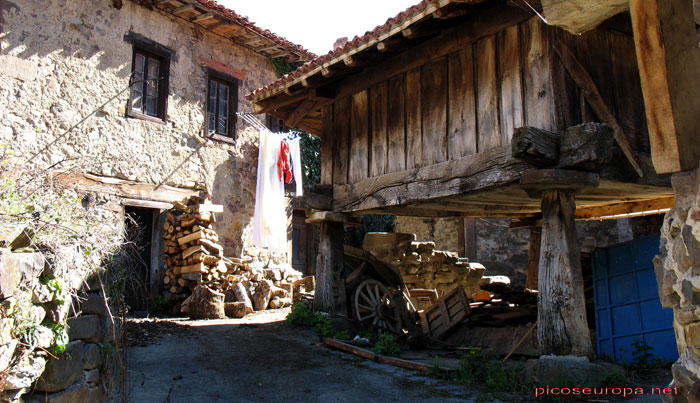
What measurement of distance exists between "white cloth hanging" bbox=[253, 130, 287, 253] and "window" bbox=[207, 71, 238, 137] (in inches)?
76.4

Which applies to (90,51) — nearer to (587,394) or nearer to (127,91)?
(127,91)

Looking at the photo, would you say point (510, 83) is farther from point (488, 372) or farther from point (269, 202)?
point (269, 202)

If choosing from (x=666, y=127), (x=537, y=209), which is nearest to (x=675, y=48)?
(x=666, y=127)

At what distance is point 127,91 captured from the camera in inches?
345

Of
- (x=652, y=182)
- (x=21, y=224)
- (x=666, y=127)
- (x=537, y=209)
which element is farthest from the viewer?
(x=537, y=209)

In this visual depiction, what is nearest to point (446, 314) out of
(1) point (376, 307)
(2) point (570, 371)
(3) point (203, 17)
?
(1) point (376, 307)

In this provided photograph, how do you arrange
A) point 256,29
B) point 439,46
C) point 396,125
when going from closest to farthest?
point 439,46 < point 396,125 < point 256,29

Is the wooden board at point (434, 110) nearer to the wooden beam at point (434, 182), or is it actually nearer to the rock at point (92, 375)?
the wooden beam at point (434, 182)

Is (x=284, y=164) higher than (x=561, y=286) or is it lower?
higher

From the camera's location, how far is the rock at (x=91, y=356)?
2.86m

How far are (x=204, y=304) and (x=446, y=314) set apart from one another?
3.67 m

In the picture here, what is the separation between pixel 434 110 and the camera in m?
5.86

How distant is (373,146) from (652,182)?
319cm

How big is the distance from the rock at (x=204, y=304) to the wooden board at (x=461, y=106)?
14.7 feet
